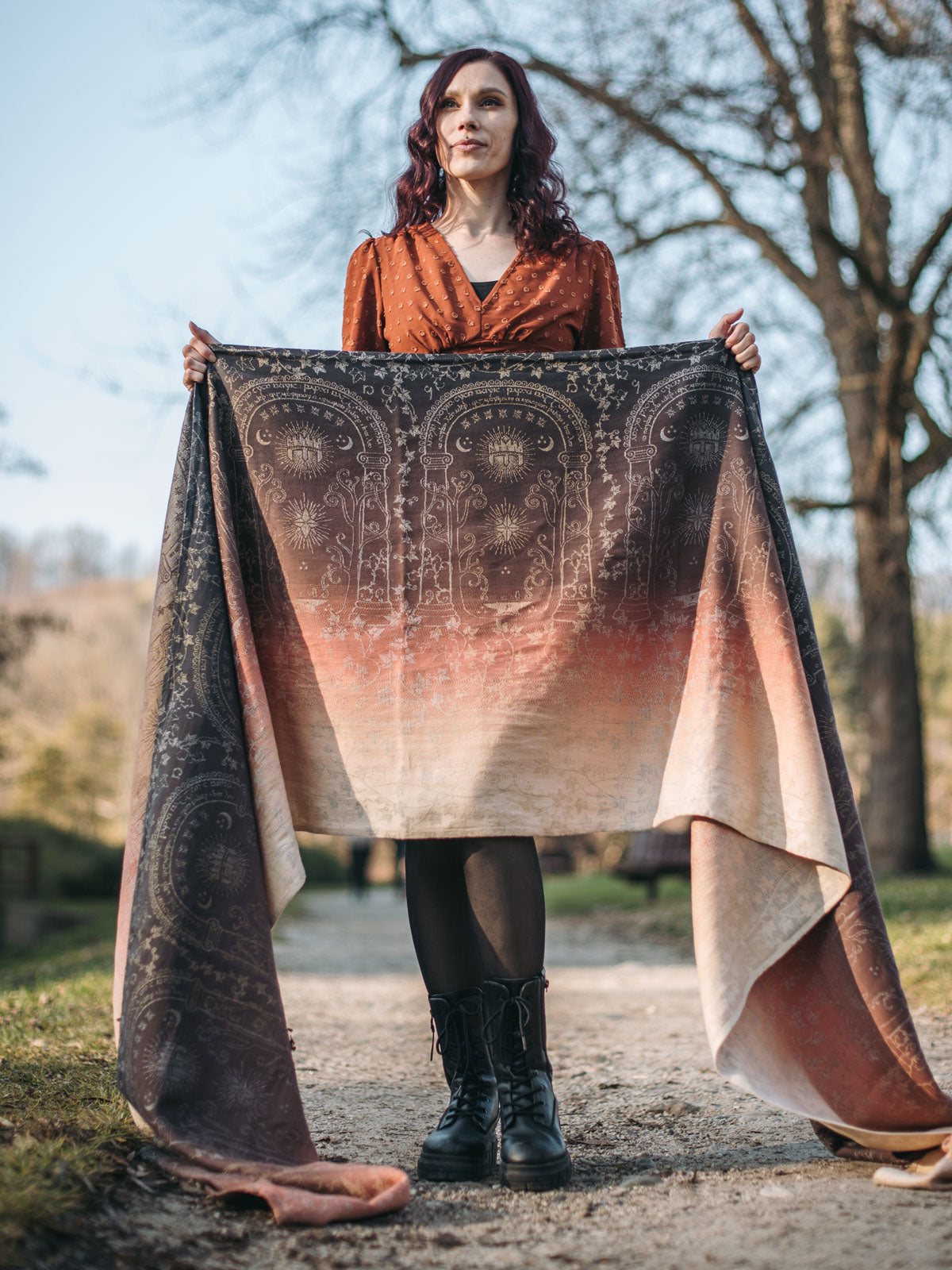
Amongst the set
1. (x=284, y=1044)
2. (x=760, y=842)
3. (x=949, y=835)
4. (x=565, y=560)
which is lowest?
(x=949, y=835)

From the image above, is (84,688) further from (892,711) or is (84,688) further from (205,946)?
(205,946)

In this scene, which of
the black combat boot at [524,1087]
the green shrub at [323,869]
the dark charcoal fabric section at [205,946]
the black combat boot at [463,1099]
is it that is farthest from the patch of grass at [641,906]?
the green shrub at [323,869]

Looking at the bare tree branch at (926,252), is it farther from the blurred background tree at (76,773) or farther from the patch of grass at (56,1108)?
the blurred background tree at (76,773)

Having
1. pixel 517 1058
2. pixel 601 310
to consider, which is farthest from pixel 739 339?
pixel 517 1058

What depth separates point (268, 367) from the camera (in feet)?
8.57

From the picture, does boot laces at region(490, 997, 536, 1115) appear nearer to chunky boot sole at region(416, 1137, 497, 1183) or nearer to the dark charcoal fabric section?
chunky boot sole at region(416, 1137, 497, 1183)

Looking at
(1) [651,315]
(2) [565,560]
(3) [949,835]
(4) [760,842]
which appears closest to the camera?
(4) [760,842]

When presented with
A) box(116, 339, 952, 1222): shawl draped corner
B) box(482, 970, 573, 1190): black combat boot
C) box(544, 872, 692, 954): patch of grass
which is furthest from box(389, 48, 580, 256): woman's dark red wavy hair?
box(544, 872, 692, 954): patch of grass

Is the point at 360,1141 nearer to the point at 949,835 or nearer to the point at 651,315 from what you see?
the point at 651,315

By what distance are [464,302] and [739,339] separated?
69cm

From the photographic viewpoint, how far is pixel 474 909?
2.39m

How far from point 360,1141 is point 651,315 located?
11.2 m

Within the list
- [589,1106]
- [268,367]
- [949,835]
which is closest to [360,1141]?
[589,1106]

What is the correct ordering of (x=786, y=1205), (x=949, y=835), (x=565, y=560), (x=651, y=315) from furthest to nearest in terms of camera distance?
(x=949, y=835) → (x=651, y=315) → (x=565, y=560) → (x=786, y=1205)
